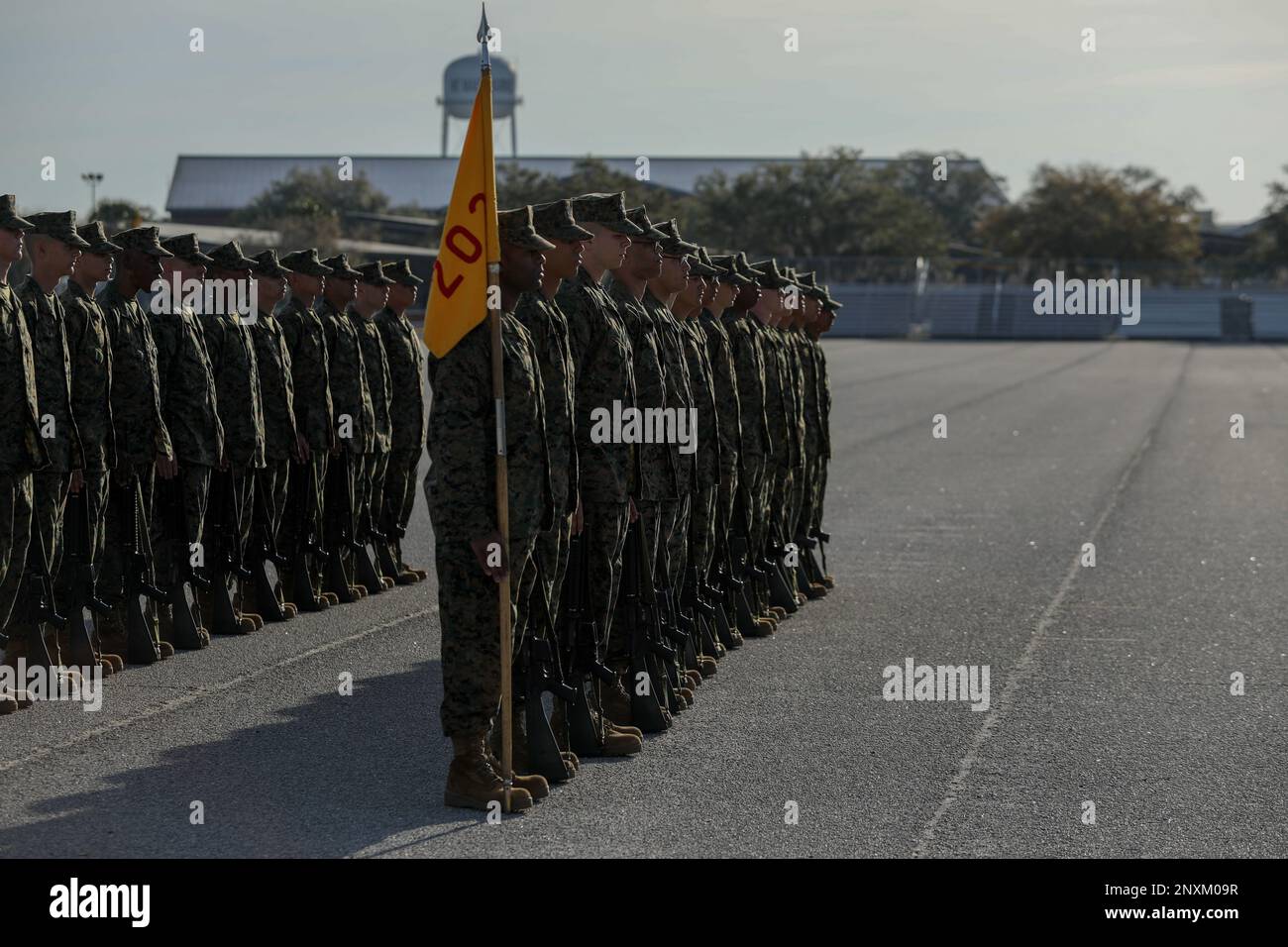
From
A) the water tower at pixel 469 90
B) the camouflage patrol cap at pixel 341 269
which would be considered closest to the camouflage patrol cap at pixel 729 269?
the camouflage patrol cap at pixel 341 269

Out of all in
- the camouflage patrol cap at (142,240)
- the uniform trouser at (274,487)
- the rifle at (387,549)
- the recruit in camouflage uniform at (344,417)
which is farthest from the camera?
the rifle at (387,549)

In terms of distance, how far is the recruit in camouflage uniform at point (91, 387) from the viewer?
8695 millimetres

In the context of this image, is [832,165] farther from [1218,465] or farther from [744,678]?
[744,678]

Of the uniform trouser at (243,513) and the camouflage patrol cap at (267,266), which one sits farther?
the camouflage patrol cap at (267,266)

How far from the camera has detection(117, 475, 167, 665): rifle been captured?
911cm

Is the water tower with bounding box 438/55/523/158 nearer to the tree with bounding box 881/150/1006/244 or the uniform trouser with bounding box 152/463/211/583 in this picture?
the tree with bounding box 881/150/1006/244

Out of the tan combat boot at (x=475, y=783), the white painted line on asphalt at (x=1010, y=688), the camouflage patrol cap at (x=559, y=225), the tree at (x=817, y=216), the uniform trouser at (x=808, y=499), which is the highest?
the tree at (x=817, y=216)

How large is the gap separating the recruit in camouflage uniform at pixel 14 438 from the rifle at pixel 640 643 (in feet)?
8.83

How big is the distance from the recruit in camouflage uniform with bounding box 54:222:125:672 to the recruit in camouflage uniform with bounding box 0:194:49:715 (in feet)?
1.68

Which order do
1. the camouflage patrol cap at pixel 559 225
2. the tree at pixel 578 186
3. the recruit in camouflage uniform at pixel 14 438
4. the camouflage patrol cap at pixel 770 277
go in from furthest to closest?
the tree at pixel 578 186, the camouflage patrol cap at pixel 770 277, the recruit in camouflage uniform at pixel 14 438, the camouflage patrol cap at pixel 559 225

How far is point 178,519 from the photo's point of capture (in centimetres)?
967

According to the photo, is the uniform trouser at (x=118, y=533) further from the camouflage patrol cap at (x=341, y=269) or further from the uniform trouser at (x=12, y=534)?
the camouflage patrol cap at (x=341, y=269)
